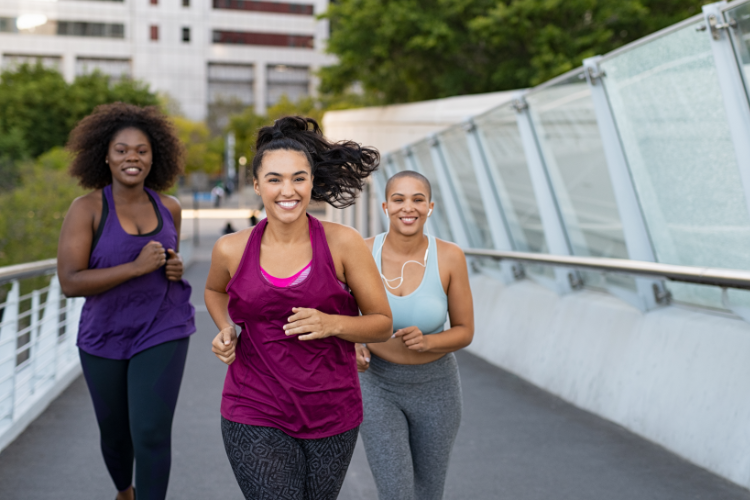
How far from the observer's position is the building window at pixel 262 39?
9562 centimetres

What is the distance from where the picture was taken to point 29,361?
22.4ft

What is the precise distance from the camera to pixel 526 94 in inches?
336

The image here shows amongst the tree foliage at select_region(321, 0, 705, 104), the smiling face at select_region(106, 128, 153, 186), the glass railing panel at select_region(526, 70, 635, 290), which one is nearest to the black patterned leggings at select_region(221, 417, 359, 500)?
the smiling face at select_region(106, 128, 153, 186)

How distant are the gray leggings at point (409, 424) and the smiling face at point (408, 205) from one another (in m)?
0.58

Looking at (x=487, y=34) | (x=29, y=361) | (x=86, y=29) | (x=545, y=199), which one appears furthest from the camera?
(x=86, y=29)

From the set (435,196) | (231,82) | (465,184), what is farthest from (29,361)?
(231,82)

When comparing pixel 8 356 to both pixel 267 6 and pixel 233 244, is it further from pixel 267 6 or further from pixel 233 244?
pixel 267 6

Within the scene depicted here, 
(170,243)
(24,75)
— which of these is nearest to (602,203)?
(170,243)

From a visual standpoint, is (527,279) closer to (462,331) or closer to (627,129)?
(627,129)

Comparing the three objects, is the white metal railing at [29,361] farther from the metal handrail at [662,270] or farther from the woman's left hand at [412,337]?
the metal handrail at [662,270]

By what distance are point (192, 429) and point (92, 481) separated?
128 centimetres

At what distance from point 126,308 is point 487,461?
8.26ft

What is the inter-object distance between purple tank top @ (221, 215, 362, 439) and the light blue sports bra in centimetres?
78

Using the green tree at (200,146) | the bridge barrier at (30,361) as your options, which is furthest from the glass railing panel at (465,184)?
the green tree at (200,146)
